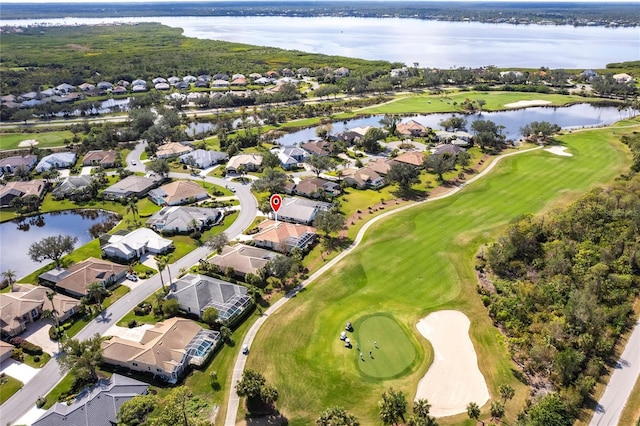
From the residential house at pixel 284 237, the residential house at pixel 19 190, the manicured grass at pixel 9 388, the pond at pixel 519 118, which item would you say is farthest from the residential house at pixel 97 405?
the pond at pixel 519 118

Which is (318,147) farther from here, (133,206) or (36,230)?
(36,230)

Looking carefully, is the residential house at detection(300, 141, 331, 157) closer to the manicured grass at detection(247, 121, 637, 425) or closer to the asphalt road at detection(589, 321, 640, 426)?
the manicured grass at detection(247, 121, 637, 425)

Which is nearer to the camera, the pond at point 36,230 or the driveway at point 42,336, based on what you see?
the driveway at point 42,336

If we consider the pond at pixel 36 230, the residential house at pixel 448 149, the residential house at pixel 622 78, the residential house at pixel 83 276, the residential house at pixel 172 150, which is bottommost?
the pond at pixel 36 230

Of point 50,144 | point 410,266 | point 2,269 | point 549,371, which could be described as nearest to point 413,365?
point 549,371

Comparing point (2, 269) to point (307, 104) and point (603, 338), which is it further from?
point (307, 104)

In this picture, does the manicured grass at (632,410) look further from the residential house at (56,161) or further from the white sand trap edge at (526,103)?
the white sand trap edge at (526,103)

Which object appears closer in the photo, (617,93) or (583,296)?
(583,296)

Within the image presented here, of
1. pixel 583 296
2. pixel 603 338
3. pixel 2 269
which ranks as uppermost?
pixel 583 296

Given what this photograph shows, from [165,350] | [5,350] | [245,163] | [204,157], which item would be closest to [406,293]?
[165,350]
